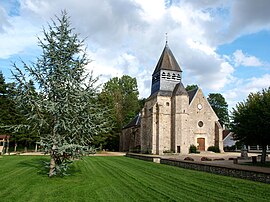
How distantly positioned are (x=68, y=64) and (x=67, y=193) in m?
5.78

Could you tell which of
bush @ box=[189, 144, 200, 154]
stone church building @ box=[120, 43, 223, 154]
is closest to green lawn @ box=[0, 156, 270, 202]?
stone church building @ box=[120, 43, 223, 154]

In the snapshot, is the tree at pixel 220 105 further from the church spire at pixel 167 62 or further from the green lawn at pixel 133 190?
the green lawn at pixel 133 190

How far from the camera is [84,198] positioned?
7.80m

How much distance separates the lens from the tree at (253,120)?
17.5 meters

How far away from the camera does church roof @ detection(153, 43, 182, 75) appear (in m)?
38.9

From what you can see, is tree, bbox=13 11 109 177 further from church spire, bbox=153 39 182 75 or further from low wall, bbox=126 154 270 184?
church spire, bbox=153 39 182 75

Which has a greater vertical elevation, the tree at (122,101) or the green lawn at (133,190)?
the tree at (122,101)

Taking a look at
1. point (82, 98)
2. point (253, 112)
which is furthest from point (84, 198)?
point (253, 112)

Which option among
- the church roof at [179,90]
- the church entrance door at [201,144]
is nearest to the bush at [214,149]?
the church entrance door at [201,144]

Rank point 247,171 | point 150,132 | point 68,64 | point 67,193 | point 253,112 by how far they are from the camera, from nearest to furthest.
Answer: point 67,193 → point 247,171 → point 68,64 → point 253,112 → point 150,132

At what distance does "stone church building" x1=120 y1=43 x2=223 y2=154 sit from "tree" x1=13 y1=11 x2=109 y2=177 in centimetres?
2441

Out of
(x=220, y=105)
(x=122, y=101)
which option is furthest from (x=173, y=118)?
(x=220, y=105)

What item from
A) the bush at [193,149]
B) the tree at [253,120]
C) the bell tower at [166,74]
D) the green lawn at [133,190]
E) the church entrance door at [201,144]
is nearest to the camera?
the green lawn at [133,190]

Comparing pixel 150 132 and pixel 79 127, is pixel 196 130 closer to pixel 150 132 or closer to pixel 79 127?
pixel 150 132
